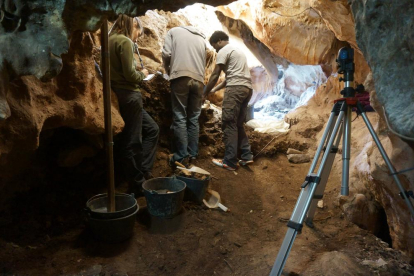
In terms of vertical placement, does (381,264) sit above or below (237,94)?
below

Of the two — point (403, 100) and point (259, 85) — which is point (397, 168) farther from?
point (259, 85)

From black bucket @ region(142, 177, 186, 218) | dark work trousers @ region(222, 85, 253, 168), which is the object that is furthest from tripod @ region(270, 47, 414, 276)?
dark work trousers @ region(222, 85, 253, 168)

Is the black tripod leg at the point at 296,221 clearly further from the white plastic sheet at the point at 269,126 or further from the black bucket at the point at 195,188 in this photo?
the white plastic sheet at the point at 269,126

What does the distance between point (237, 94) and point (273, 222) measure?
1853mm

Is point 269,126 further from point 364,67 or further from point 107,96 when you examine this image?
point 107,96

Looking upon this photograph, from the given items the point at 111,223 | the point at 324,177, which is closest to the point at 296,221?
the point at 324,177

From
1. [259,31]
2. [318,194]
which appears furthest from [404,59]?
[259,31]

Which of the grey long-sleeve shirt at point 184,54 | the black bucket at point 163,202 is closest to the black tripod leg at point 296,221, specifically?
the black bucket at point 163,202

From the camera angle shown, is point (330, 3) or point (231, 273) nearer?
point (231, 273)

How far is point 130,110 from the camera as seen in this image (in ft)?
9.51

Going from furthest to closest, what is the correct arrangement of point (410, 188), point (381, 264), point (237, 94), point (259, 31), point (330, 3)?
point (259, 31)
point (237, 94)
point (330, 3)
point (381, 264)
point (410, 188)

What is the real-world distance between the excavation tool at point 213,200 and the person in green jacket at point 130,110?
72cm

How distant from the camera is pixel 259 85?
8594 millimetres

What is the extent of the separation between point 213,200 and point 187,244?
76cm
